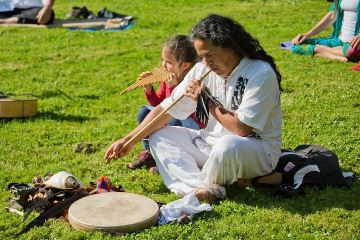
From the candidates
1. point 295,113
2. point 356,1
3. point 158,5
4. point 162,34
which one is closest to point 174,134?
point 295,113

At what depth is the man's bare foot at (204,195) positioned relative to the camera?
485cm

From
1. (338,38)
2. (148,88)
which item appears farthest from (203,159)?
(338,38)

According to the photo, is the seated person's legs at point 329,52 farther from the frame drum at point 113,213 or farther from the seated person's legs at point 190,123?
the frame drum at point 113,213

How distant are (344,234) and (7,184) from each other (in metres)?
2.82

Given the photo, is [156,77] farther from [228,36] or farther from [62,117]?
[62,117]

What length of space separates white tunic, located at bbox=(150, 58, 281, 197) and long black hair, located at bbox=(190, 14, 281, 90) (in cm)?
9

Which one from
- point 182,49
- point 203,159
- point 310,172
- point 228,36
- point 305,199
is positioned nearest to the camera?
point 228,36

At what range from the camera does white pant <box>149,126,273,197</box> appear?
4.80 meters

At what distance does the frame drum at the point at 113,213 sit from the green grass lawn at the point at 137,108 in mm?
61

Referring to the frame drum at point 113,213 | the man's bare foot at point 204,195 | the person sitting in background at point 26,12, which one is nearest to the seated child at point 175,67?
the man's bare foot at point 204,195

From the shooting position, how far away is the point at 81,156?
20.7ft

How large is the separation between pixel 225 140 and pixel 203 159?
605mm

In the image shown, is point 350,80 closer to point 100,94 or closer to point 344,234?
point 100,94

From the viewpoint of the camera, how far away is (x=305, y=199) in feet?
16.3
